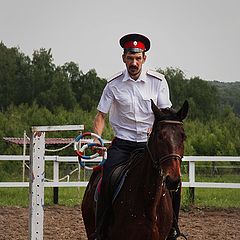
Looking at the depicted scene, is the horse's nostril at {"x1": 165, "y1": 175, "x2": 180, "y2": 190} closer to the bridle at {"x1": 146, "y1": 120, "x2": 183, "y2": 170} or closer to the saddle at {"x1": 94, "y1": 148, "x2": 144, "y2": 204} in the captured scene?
the bridle at {"x1": 146, "y1": 120, "x2": 183, "y2": 170}

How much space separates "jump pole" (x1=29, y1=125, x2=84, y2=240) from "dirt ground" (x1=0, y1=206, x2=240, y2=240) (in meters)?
3.49

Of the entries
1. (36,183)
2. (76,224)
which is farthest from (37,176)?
(76,224)

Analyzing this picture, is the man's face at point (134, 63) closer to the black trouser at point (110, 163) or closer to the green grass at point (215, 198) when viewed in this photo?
the black trouser at point (110, 163)

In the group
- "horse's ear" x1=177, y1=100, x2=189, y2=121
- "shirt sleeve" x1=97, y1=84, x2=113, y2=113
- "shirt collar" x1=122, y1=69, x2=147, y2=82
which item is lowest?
"horse's ear" x1=177, y1=100, x2=189, y2=121

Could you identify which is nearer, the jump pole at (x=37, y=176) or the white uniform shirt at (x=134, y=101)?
the white uniform shirt at (x=134, y=101)

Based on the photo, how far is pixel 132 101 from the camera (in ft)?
18.6

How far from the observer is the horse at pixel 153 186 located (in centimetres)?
470

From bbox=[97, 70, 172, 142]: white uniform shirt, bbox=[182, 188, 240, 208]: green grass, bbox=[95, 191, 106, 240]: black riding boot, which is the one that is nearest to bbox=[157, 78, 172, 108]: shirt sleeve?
bbox=[97, 70, 172, 142]: white uniform shirt

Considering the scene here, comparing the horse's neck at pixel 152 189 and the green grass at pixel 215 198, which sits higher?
the horse's neck at pixel 152 189

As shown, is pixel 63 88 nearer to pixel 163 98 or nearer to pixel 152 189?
pixel 163 98

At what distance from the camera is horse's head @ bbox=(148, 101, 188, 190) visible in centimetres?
457

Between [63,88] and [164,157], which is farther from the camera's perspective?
[63,88]

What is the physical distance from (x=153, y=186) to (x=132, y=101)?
943 millimetres

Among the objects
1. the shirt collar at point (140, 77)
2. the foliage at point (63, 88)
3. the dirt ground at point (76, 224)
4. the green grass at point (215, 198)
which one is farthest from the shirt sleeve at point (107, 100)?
the foliage at point (63, 88)
